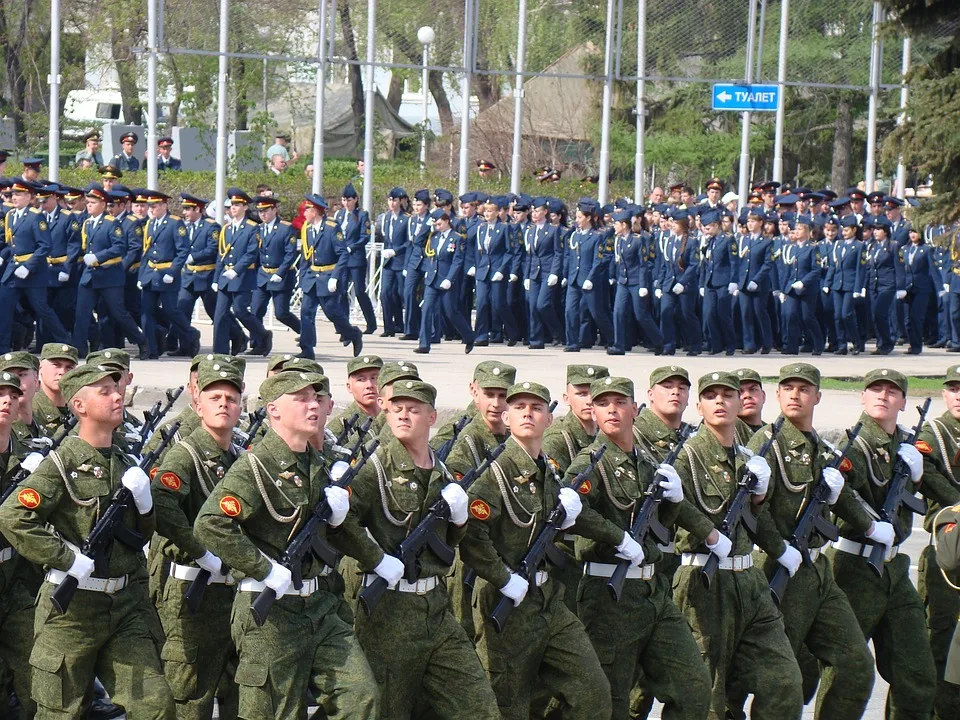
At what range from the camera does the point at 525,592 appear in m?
7.29

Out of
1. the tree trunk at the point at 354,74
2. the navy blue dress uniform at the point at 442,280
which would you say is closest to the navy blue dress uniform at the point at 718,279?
the navy blue dress uniform at the point at 442,280

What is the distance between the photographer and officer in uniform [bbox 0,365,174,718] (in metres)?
6.90

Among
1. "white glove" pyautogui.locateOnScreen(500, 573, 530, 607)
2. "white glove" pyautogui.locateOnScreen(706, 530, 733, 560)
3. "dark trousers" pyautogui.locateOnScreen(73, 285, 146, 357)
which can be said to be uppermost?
"dark trousers" pyautogui.locateOnScreen(73, 285, 146, 357)

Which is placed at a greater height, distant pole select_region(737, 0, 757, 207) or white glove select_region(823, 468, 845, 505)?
distant pole select_region(737, 0, 757, 207)

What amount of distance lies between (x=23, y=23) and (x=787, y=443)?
3072cm

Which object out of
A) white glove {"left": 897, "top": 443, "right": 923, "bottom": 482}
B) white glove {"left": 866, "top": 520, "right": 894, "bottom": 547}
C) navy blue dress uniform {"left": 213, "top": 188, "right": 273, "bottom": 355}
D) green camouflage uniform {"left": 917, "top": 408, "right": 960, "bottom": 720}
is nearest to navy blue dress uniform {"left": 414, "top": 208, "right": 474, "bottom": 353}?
navy blue dress uniform {"left": 213, "top": 188, "right": 273, "bottom": 355}

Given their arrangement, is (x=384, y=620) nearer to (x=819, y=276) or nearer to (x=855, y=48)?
(x=819, y=276)

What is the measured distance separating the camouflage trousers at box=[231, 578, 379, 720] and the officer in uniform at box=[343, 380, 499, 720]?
0.83 ft

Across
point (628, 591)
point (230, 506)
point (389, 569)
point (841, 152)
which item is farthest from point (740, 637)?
point (841, 152)

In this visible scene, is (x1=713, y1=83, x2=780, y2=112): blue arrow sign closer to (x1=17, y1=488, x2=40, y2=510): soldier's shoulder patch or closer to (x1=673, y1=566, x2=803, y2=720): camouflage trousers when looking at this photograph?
(x1=673, y1=566, x2=803, y2=720): camouflage trousers

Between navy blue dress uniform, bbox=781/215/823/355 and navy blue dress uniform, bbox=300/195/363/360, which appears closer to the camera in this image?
navy blue dress uniform, bbox=300/195/363/360

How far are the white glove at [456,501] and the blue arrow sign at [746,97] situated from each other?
67.1 ft

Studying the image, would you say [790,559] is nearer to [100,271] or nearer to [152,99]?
[100,271]

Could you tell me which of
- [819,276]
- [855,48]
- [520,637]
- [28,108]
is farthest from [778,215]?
[28,108]
